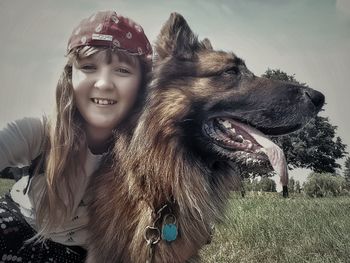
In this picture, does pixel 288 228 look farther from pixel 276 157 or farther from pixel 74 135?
pixel 74 135

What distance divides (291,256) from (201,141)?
2.86 feet

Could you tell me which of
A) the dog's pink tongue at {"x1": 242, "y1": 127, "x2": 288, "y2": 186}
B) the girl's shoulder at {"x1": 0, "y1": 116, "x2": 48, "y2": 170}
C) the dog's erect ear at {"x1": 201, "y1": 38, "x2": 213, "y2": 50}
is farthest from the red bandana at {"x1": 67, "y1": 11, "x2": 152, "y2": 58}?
the dog's pink tongue at {"x1": 242, "y1": 127, "x2": 288, "y2": 186}

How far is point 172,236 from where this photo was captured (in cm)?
226

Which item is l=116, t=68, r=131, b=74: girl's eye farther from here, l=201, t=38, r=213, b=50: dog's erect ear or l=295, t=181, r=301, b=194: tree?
l=295, t=181, r=301, b=194: tree

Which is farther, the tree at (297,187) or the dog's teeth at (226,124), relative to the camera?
the tree at (297,187)

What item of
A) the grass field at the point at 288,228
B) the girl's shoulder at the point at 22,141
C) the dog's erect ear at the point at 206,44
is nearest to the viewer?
the girl's shoulder at the point at 22,141

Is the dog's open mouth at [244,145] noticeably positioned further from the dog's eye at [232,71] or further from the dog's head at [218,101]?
the dog's eye at [232,71]

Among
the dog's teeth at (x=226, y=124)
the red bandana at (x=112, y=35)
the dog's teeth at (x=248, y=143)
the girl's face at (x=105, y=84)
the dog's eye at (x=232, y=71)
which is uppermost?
the red bandana at (x=112, y=35)

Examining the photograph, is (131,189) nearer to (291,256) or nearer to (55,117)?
(55,117)

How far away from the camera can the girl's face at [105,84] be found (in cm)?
222

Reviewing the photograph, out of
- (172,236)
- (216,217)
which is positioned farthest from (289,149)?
(172,236)

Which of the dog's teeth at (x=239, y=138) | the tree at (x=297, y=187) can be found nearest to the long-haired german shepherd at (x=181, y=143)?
the dog's teeth at (x=239, y=138)

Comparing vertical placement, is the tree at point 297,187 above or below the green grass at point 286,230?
above

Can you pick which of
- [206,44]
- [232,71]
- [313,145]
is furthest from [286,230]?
[206,44]
